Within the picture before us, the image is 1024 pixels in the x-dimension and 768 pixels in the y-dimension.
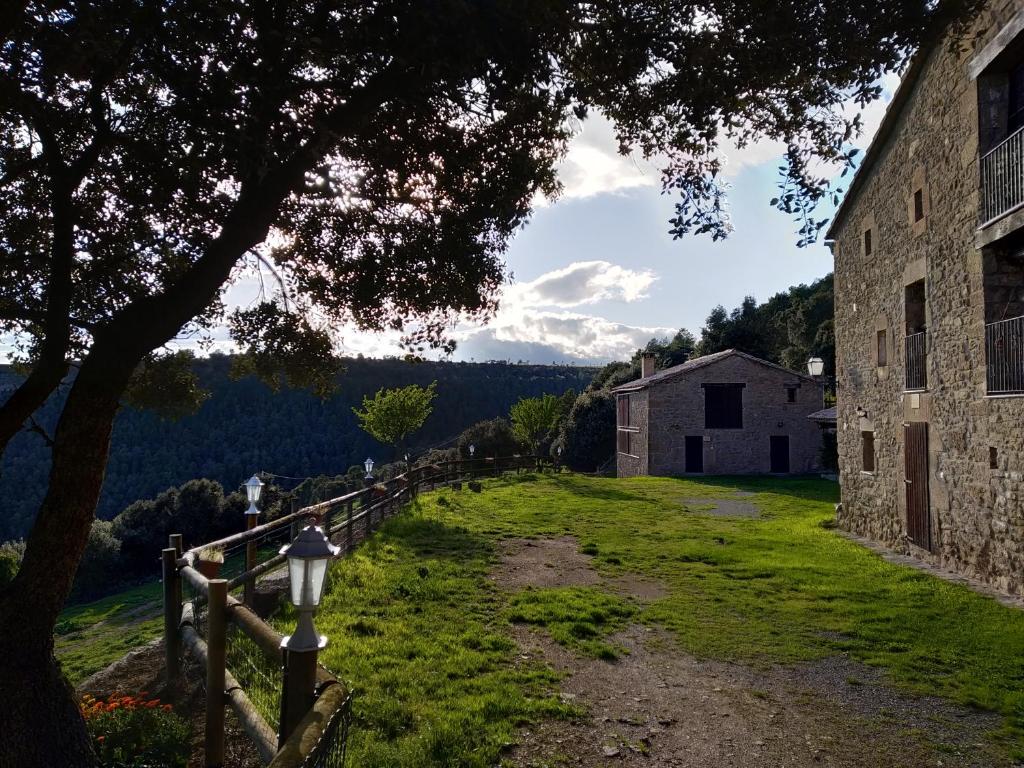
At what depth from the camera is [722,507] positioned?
1827 cm

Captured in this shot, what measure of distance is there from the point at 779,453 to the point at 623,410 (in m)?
9.46

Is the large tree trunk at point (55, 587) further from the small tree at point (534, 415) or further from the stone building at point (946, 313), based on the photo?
the small tree at point (534, 415)

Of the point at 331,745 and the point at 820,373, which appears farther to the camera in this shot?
the point at 820,373

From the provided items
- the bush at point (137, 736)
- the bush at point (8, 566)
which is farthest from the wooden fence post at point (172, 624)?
the bush at point (8, 566)

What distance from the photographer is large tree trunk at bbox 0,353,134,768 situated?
3.80 metres

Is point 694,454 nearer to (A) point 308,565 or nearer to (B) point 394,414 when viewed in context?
(B) point 394,414

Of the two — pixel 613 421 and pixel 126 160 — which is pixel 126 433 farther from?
pixel 126 160

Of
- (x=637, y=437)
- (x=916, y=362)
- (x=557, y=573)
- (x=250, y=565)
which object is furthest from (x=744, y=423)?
(x=250, y=565)

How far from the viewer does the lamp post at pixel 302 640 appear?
2.92 metres

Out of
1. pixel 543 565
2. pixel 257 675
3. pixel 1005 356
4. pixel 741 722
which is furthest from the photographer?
pixel 543 565

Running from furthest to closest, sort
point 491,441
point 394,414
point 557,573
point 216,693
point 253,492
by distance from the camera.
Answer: point 491,441
point 394,414
point 557,573
point 253,492
point 216,693

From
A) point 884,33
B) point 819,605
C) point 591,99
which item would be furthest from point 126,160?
point 819,605

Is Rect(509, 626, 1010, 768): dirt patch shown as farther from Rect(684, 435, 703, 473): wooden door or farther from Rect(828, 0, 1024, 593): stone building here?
Rect(684, 435, 703, 473): wooden door

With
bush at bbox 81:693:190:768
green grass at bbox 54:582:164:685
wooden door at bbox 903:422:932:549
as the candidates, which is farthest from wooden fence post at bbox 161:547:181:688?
wooden door at bbox 903:422:932:549
